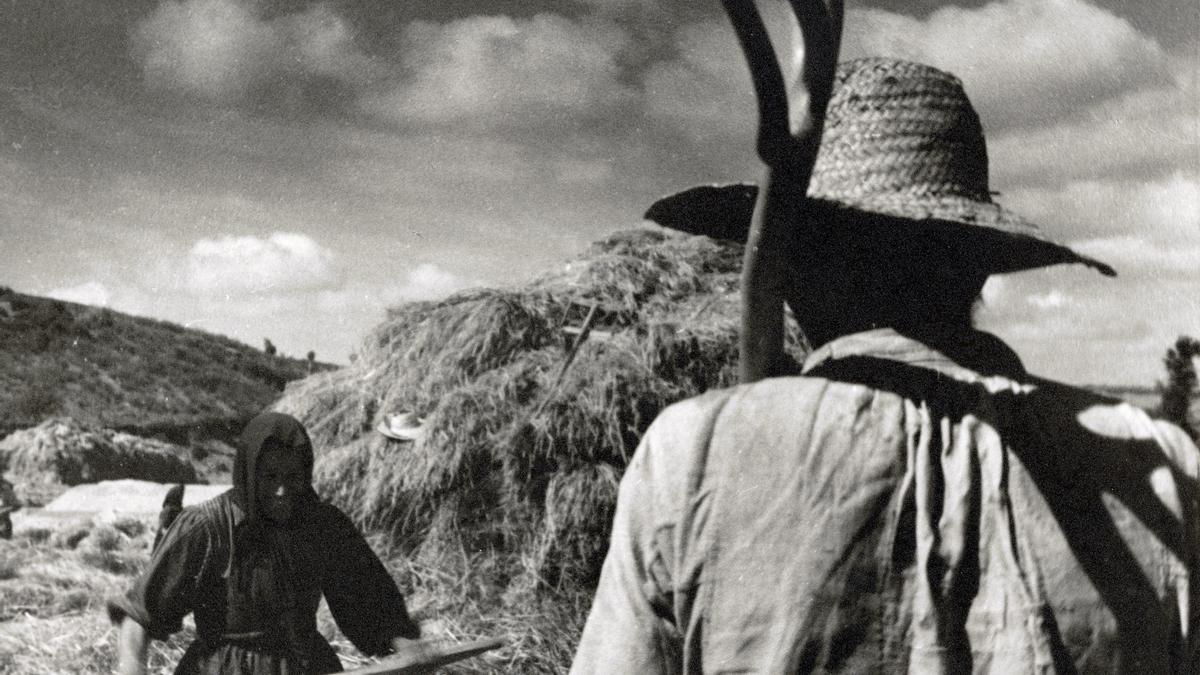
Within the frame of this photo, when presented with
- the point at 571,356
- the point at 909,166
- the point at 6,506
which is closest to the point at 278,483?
the point at 571,356

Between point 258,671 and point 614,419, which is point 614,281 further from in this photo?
point 258,671

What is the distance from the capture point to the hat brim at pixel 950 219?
1.46 m

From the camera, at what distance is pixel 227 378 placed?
31.1 meters

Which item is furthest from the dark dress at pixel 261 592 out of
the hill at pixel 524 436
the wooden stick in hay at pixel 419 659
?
the hill at pixel 524 436

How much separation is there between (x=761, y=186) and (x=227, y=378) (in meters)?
32.2

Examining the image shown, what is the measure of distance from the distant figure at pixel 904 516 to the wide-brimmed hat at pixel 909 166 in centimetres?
2

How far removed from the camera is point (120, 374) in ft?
90.3

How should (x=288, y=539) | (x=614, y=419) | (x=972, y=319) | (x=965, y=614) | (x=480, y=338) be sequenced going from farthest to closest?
1. (x=480, y=338)
2. (x=614, y=419)
3. (x=288, y=539)
4. (x=972, y=319)
5. (x=965, y=614)

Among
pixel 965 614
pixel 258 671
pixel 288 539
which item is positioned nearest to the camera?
pixel 965 614

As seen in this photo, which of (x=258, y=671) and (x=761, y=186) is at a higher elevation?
(x=761, y=186)

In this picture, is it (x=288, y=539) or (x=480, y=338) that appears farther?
(x=480, y=338)

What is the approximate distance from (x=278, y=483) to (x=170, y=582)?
560mm

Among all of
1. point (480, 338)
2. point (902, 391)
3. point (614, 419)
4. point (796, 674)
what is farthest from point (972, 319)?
point (480, 338)

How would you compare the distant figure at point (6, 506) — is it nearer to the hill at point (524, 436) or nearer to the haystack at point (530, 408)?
the haystack at point (530, 408)
